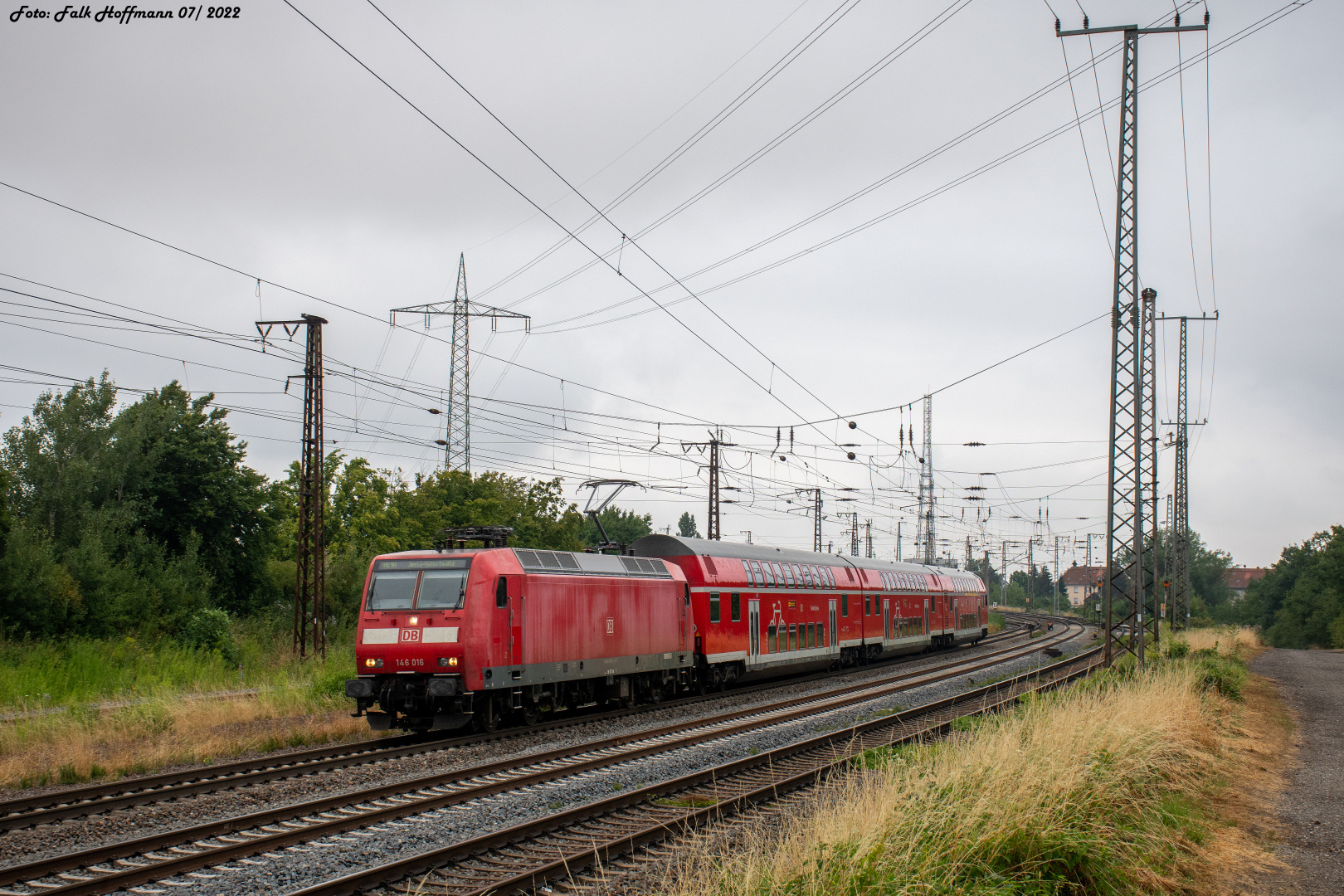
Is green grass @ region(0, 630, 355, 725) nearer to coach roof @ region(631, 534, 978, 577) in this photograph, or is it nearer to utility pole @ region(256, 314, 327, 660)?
utility pole @ region(256, 314, 327, 660)

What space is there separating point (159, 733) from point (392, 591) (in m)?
4.08

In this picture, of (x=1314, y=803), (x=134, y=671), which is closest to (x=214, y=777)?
(x=134, y=671)

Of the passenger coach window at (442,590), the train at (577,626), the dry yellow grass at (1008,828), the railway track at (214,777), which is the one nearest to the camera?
the dry yellow grass at (1008,828)

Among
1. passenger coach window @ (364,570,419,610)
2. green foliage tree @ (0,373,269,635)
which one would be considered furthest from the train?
green foliage tree @ (0,373,269,635)

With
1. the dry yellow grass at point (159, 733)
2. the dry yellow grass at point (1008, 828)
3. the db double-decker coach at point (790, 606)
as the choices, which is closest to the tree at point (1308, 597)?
the db double-decker coach at point (790, 606)

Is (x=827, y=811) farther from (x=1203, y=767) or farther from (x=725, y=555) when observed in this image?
(x=725, y=555)

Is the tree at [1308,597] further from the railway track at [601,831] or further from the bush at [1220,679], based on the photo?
the railway track at [601,831]

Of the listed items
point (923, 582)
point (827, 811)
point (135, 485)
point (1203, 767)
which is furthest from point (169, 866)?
point (923, 582)

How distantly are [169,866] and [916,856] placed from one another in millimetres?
5991

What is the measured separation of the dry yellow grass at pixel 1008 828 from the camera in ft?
22.1

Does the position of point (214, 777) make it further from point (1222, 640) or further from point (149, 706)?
point (1222, 640)

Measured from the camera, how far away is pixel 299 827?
9.71 m

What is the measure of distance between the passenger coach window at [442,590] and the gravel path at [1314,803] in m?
11.4

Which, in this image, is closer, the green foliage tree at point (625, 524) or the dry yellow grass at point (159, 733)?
the dry yellow grass at point (159, 733)
